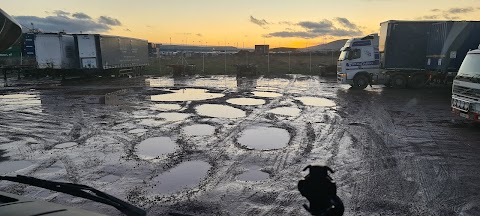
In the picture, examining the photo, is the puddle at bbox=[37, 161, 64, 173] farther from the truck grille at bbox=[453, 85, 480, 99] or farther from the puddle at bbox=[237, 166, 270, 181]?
the truck grille at bbox=[453, 85, 480, 99]

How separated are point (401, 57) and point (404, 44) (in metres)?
0.85

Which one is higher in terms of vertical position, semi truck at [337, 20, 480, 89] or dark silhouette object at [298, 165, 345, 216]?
semi truck at [337, 20, 480, 89]

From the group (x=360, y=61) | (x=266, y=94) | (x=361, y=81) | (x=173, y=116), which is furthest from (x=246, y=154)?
(x=360, y=61)

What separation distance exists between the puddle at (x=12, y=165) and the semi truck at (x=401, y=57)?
1907 centimetres

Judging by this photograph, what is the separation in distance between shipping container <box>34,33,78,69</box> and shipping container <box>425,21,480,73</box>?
2837 cm

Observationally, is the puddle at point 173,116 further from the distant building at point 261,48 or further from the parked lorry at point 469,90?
the distant building at point 261,48

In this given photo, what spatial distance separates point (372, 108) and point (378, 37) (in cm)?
938

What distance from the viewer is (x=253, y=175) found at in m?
6.80

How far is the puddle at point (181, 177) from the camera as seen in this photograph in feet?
20.4

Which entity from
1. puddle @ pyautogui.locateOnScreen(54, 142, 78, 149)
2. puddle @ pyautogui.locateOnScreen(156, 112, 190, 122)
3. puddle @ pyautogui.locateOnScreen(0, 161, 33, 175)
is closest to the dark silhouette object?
puddle @ pyautogui.locateOnScreen(0, 161, 33, 175)

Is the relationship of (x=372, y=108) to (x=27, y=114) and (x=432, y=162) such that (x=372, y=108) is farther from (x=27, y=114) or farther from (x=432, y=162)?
(x=27, y=114)

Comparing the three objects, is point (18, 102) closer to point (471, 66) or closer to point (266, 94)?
point (266, 94)

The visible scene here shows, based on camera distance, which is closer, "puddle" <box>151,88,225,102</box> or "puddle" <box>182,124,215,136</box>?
"puddle" <box>182,124,215,136</box>

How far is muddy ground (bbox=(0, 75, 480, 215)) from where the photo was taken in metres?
5.64
